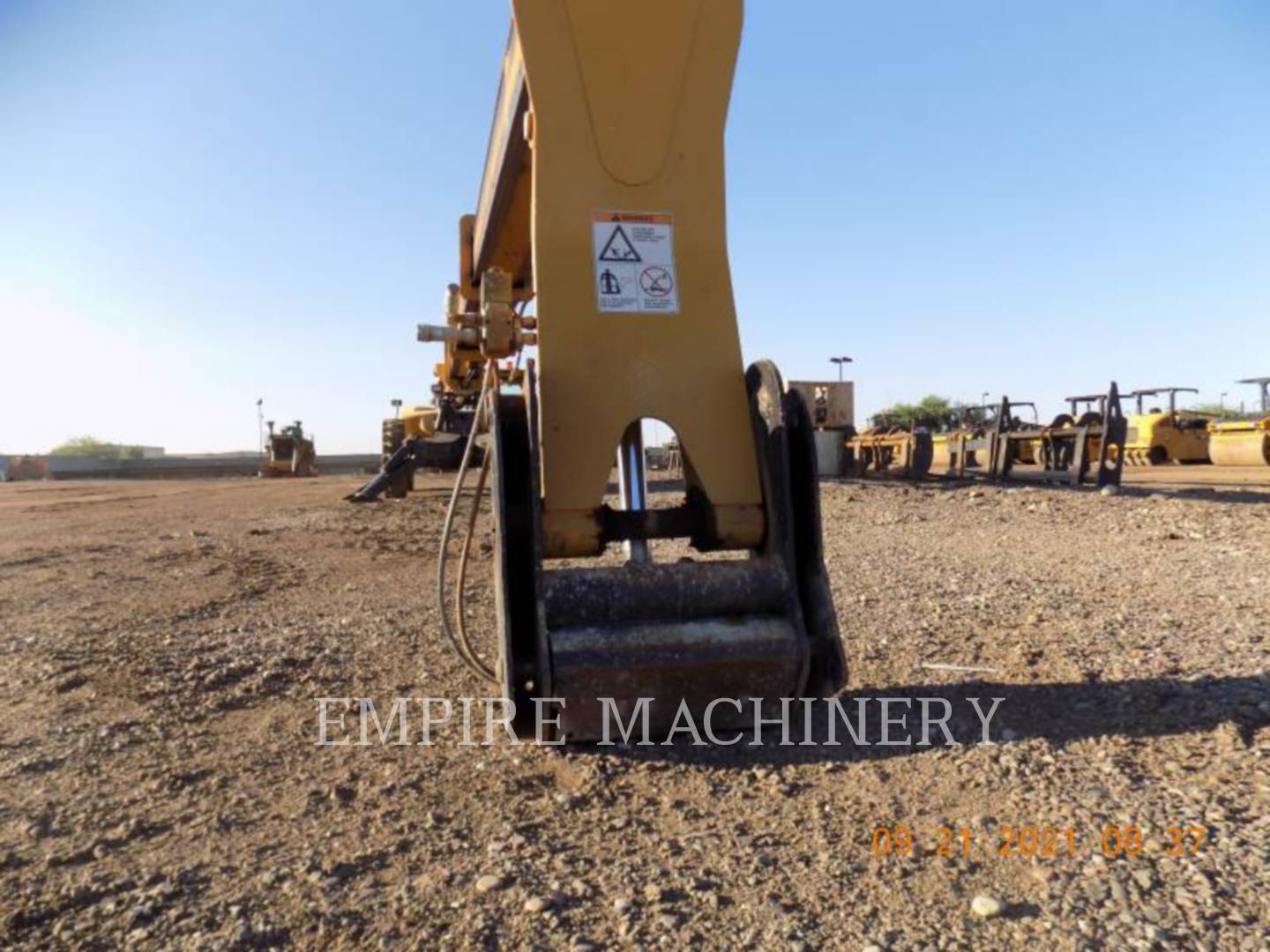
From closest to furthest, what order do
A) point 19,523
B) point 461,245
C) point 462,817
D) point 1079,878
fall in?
1. point 1079,878
2. point 462,817
3. point 461,245
4. point 19,523

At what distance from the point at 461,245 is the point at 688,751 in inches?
184

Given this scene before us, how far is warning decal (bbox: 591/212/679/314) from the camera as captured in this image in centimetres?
304

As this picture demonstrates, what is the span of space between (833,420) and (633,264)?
53.8ft

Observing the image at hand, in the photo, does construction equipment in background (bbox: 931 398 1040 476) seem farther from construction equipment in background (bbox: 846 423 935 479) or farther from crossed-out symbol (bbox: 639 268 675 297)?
crossed-out symbol (bbox: 639 268 675 297)

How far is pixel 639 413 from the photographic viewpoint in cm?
296

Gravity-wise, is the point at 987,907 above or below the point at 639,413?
below

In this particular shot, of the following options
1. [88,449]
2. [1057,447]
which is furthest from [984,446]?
[88,449]

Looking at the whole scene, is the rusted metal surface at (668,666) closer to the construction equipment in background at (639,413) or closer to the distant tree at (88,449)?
the construction equipment in background at (639,413)

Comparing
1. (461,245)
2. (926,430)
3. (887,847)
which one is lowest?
(887,847)

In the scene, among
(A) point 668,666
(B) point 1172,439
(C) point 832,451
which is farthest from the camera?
(B) point 1172,439

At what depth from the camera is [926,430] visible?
728 inches

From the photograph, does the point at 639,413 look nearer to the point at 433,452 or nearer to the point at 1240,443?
the point at 433,452

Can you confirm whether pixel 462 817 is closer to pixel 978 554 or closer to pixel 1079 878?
pixel 1079 878

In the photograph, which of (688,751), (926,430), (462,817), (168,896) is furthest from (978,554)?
(926,430)
